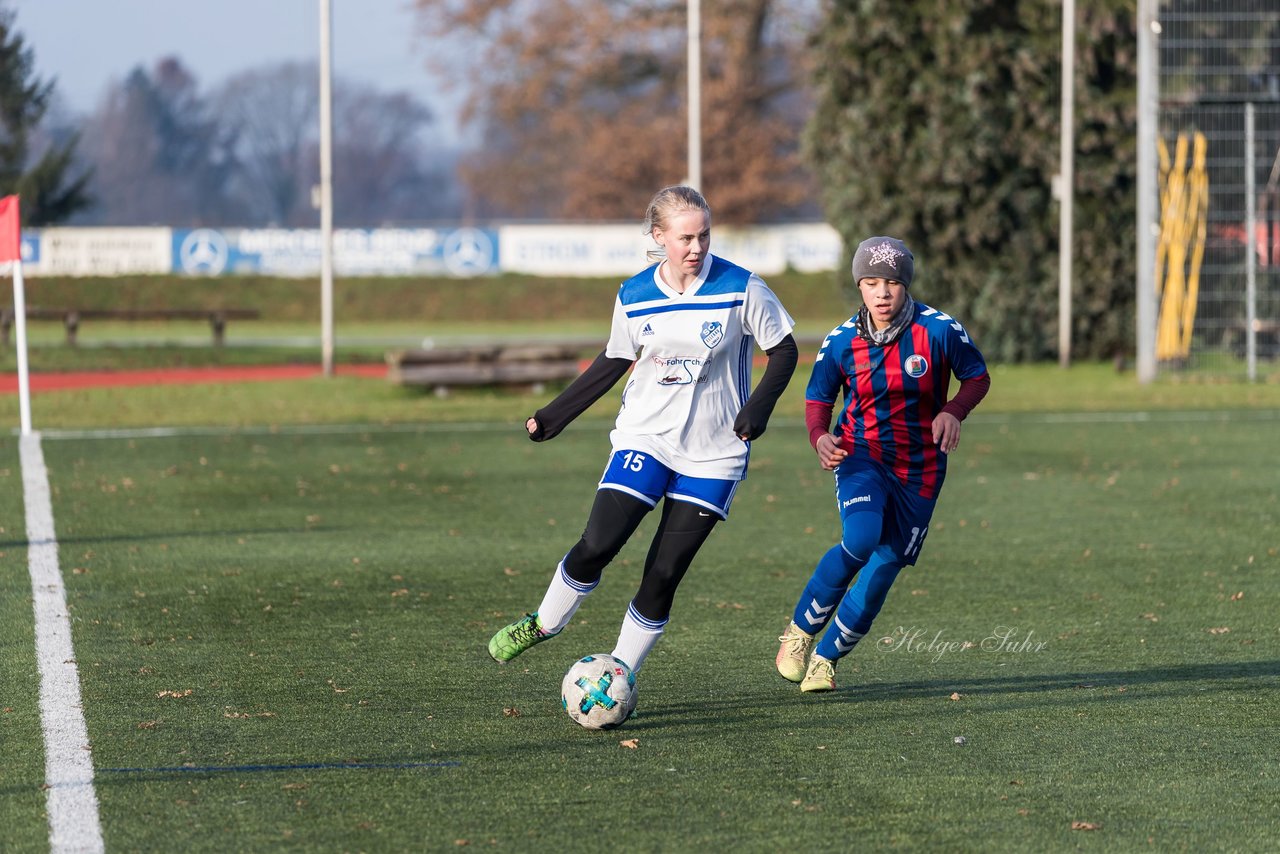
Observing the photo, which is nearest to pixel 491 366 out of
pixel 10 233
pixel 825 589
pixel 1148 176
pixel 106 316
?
pixel 10 233

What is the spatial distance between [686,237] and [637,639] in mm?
1379

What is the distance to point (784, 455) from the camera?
1587 cm

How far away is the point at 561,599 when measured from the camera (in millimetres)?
6227

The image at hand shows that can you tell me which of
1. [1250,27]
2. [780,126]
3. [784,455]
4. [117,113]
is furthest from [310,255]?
[117,113]

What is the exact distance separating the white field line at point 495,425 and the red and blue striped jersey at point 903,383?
11.7 meters

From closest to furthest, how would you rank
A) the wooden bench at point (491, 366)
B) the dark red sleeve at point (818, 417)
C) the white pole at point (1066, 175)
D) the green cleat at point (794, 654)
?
1. the dark red sleeve at point (818, 417)
2. the green cleat at point (794, 654)
3. the wooden bench at point (491, 366)
4. the white pole at point (1066, 175)

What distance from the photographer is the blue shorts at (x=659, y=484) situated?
20.0ft

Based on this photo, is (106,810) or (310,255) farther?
(310,255)

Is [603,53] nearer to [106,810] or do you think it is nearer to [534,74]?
[534,74]

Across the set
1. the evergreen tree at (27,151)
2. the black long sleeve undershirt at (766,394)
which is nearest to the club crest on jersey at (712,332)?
the black long sleeve undershirt at (766,394)

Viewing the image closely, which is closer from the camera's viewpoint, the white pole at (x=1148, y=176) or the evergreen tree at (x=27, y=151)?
the white pole at (x=1148, y=176)

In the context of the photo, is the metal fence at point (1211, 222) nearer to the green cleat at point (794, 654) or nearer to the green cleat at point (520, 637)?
the green cleat at point (794, 654)

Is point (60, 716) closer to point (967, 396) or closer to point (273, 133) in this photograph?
point (967, 396)

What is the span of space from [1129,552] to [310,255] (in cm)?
4314
